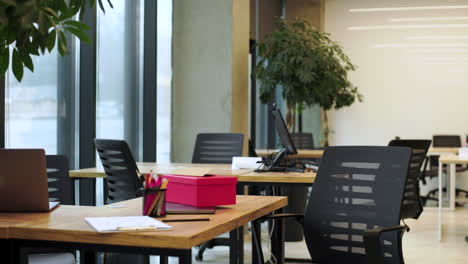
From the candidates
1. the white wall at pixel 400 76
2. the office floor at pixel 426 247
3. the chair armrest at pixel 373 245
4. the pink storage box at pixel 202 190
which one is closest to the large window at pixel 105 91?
the office floor at pixel 426 247

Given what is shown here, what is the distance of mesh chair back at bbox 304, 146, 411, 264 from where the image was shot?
8.87 ft

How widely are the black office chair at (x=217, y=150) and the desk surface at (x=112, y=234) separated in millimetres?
2842

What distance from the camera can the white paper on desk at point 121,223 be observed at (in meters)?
1.81

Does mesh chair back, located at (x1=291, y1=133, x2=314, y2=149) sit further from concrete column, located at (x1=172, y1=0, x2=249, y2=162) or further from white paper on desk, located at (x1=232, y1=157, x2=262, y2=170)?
white paper on desk, located at (x1=232, y1=157, x2=262, y2=170)

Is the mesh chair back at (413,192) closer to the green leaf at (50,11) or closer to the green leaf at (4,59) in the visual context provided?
the green leaf at (4,59)

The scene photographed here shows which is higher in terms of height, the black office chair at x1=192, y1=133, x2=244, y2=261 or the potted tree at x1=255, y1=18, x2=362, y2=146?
the potted tree at x1=255, y1=18, x2=362, y2=146

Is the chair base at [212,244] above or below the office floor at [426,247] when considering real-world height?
above

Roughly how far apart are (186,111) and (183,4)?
108cm

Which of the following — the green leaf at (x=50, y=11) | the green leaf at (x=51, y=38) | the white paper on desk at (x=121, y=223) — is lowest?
the white paper on desk at (x=121, y=223)

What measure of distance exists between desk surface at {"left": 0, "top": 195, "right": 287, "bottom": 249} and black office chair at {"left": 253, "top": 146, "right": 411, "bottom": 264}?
640 millimetres

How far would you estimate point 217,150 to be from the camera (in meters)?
5.30

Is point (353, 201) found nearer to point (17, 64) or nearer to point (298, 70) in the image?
point (17, 64)

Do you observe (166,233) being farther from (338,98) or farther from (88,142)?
(338,98)

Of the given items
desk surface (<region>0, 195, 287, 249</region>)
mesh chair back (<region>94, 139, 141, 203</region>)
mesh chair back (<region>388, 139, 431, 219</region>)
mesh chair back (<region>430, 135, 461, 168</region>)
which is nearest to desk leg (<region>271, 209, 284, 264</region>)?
desk surface (<region>0, 195, 287, 249</region>)
